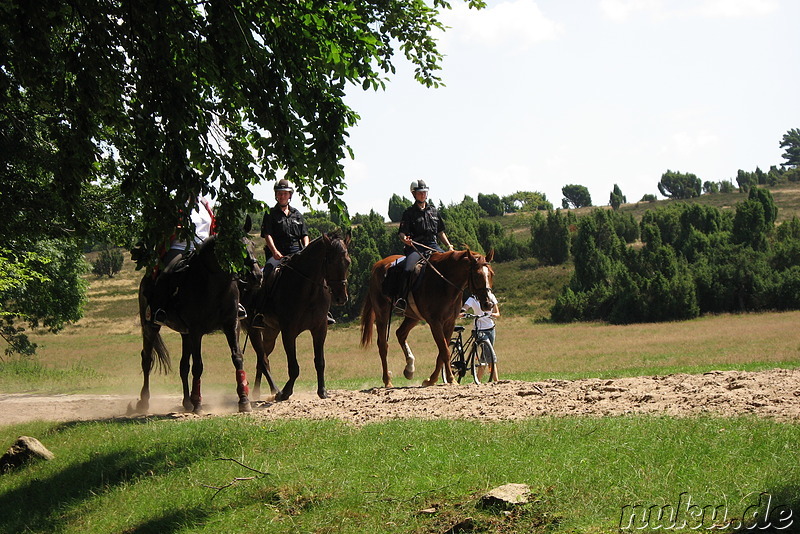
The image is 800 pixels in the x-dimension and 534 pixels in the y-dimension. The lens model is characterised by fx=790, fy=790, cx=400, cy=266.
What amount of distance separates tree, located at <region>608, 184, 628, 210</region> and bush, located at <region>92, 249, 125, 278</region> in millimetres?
85044

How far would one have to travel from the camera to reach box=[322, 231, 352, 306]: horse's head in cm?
1280

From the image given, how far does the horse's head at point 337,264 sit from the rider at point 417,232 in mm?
3195

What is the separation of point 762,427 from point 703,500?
2.41 meters

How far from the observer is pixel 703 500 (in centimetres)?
596

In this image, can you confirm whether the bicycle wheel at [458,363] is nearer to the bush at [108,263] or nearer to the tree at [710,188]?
the bush at [108,263]

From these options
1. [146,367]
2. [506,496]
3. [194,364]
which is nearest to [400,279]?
[194,364]

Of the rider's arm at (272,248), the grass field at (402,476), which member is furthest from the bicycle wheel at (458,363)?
the grass field at (402,476)

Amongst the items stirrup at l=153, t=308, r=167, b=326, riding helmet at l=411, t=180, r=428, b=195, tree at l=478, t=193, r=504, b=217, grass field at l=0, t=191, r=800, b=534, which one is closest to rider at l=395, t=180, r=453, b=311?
riding helmet at l=411, t=180, r=428, b=195

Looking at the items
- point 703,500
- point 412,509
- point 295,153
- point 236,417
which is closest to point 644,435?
point 703,500

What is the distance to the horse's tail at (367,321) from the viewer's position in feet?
59.0

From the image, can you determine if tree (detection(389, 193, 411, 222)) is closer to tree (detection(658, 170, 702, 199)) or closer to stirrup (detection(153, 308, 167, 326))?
tree (detection(658, 170, 702, 199))

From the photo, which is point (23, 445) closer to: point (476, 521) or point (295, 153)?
point (295, 153)

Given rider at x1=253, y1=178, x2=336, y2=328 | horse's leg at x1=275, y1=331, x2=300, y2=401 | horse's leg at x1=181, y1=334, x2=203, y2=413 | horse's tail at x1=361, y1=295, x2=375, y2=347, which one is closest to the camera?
horse's leg at x1=181, y1=334, x2=203, y2=413

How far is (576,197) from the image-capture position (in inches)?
7234
